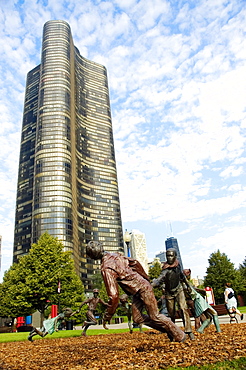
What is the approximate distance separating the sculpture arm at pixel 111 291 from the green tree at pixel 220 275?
146 ft

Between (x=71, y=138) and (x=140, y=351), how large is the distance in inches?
4276

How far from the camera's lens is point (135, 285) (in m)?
5.91

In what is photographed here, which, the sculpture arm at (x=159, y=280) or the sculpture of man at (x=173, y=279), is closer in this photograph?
the sculpture arm at (x=159, y=280)

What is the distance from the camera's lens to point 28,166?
12612cm

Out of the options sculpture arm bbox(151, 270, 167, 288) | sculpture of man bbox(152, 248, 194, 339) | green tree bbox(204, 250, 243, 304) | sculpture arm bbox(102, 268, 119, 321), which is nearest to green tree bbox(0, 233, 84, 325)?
green tree bbox(204, 250, 243, 304)

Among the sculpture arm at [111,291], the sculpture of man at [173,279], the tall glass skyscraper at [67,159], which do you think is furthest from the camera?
the tall glass skyscraper at [67,159]

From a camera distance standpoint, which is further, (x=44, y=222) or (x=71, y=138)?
(x=71, y=138)

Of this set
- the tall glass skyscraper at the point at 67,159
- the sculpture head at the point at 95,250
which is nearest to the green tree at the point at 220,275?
the sculpture head at the point at 95,250

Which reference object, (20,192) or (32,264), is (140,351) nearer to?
(32,264)

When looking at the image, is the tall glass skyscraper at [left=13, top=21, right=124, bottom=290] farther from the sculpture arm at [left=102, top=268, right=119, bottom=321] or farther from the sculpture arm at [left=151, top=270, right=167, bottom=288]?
the sculpture arm at [left=102, top=268, right=119, bottom=321]

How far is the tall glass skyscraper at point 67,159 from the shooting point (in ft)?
319

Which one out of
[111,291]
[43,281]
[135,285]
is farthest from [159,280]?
[43,281]

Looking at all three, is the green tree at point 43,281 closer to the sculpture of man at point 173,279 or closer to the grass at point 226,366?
the sculpture of man at point 173,279

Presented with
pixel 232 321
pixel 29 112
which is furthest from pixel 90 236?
pixel 232 321
